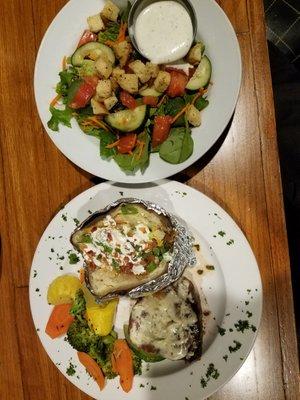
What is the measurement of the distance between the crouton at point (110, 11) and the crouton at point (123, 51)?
9 cm

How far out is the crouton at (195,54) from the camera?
1.64 m

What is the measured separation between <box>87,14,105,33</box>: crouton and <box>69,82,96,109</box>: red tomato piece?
0.65 feet

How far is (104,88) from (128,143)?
20 centimetres

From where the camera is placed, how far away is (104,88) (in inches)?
63.9

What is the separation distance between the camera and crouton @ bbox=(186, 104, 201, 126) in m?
1.63

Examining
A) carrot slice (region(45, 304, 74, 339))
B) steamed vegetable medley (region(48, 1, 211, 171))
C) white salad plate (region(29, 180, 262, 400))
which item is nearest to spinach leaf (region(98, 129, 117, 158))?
steamed vegetable medley (region(48, 1, 211, 171))

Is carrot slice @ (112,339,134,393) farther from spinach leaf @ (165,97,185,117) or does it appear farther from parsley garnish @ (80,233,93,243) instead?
spinach leaf @ (165,97,185,117)

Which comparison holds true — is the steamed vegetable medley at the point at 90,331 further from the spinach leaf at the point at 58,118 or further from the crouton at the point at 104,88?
the crouton at the point at 104,88

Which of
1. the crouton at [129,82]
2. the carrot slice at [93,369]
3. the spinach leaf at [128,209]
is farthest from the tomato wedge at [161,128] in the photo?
the carrot slice at [93,369]

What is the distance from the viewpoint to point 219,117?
1638 millimetres

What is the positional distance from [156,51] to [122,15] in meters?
0.20

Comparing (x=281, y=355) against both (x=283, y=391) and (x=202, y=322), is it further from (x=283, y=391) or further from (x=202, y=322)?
(x=202, y=322)

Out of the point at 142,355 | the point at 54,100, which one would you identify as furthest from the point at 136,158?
the point at 142,355

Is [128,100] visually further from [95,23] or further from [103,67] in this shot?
[95,23]
